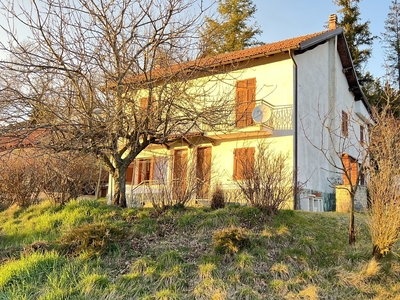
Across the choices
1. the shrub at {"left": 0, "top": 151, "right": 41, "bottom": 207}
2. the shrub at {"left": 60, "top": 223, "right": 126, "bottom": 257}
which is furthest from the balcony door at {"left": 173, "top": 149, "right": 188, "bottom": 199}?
the shrub at {"left": 0, "top": 151, "right": 41, "bottom": 207}

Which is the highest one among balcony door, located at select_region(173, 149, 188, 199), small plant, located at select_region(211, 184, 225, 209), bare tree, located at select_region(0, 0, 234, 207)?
bare tree, located at select_region(0, 0, 234, 207)

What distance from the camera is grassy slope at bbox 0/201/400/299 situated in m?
5.59

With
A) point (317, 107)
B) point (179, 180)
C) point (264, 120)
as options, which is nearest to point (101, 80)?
point (179, 180)

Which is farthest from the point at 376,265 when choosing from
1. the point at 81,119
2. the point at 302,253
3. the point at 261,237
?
the point at 81,119

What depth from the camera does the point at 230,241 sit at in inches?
268

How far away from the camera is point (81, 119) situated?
881cm

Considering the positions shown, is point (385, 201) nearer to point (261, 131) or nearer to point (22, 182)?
point (261, 131)

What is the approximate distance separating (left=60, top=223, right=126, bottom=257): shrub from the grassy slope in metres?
0.02

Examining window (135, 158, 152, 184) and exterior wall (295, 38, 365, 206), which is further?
window (135, 158, 152, 184)

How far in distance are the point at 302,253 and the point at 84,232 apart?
410cm

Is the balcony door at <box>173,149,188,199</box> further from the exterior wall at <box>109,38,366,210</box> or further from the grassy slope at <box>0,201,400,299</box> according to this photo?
the exterior wall at <box>109,38,366,210</box>

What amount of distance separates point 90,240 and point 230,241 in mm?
2585

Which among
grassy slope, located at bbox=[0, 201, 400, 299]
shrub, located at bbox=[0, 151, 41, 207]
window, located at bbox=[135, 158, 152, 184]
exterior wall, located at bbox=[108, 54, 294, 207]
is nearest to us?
grassy slope, located at bbox=[0, 201, 400, 299]

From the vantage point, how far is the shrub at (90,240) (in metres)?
6.68
